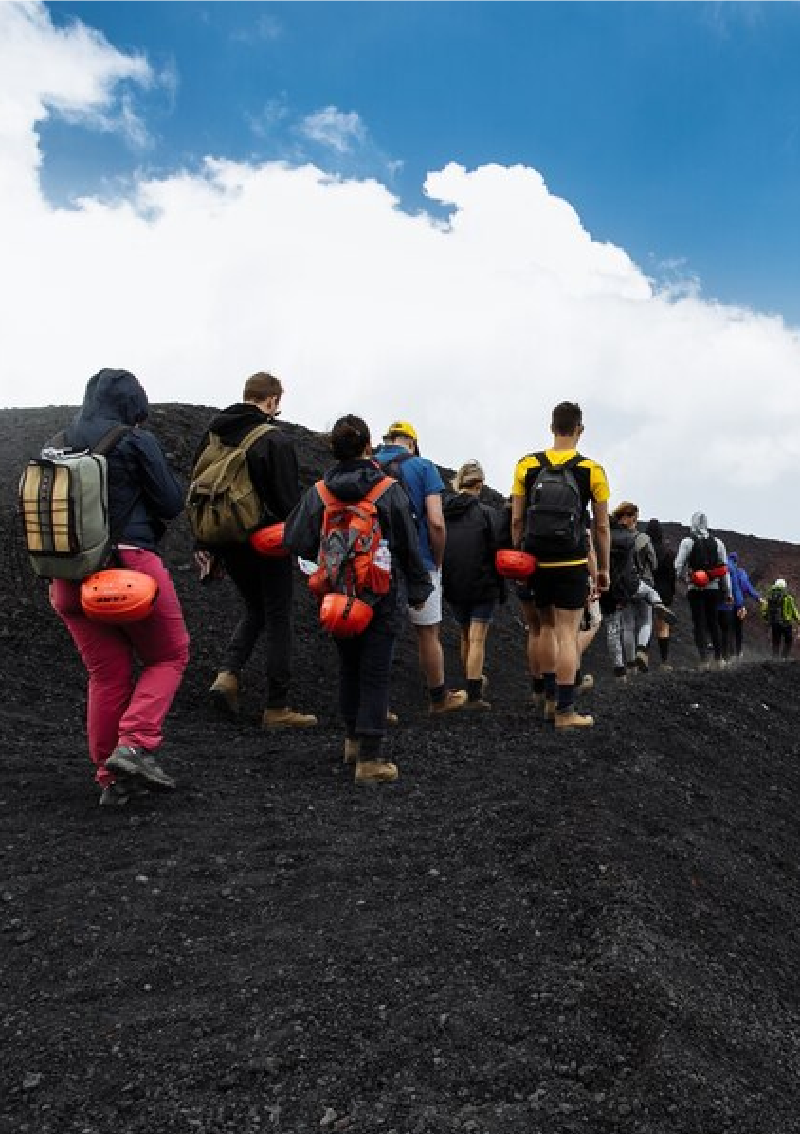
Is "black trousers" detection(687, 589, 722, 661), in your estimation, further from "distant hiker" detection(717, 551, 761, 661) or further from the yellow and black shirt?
the yellow and black shirt

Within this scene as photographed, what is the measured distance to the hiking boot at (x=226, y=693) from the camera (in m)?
7.98

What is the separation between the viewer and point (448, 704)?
27.6 ft

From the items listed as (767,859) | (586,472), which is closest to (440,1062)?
(767,859)

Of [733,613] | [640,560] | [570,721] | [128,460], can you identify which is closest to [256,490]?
[128,460]

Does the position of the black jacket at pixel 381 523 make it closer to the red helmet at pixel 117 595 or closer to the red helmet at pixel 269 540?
the red helmet at pixel 269 540

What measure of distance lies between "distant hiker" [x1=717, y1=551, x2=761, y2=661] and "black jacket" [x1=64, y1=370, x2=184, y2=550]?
32.7ft

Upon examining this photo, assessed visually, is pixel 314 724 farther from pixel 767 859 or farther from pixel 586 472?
pixel 767 859

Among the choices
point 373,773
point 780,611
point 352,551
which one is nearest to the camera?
point 352,551

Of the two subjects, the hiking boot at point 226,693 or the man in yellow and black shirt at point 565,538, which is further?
the hiking boot at point 226,693

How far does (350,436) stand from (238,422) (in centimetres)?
155

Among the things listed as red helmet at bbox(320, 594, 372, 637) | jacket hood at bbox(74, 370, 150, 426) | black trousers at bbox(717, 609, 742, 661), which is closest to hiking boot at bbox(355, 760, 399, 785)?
red helmet at bbox(320, 594, 372, 637)

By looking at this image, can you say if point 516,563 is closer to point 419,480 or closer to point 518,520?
point 518,520

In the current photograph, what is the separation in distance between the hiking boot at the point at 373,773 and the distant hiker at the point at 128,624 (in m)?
1.20

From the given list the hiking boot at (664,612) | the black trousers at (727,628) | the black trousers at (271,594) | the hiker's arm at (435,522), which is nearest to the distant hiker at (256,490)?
the black trousers at (271,594)
